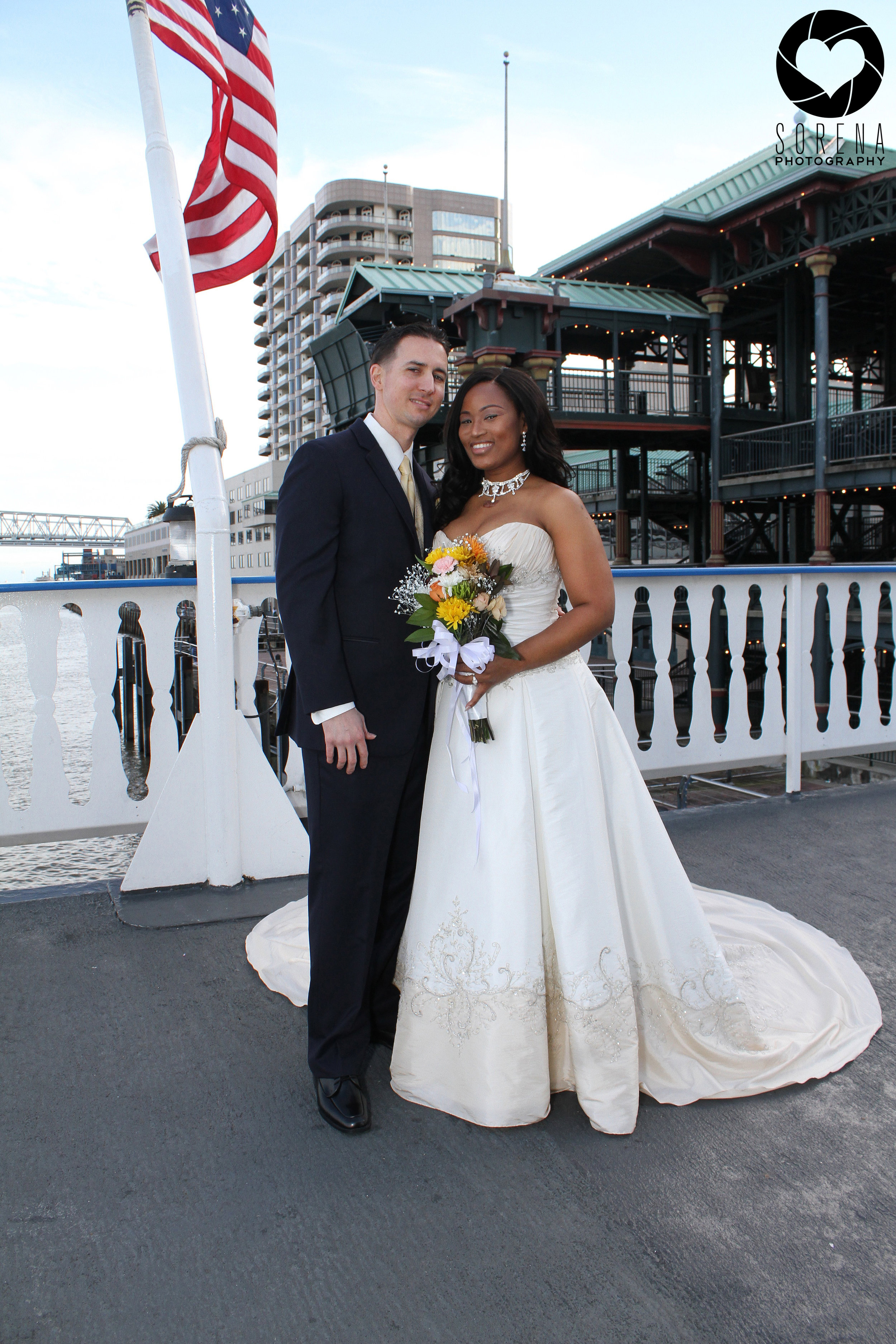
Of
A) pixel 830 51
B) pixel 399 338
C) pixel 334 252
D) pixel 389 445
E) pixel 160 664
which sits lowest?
pixel 160 664

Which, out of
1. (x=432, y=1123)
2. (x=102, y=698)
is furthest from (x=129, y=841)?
(x=432, y=1123)

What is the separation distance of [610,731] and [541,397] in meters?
0.97

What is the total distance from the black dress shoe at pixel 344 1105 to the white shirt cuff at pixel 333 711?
0.92 metres

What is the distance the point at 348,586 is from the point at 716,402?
2101cm

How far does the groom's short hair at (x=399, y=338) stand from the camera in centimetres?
235

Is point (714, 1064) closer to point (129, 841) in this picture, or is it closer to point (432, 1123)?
point (432, 1123)

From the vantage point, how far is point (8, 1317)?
154 centimetres

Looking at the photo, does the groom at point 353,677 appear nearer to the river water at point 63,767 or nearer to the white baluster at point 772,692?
the river water at point 63,767

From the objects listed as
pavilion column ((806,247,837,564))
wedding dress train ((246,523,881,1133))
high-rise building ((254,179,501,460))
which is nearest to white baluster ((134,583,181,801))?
wedding dress train ((246,523,881,1133))

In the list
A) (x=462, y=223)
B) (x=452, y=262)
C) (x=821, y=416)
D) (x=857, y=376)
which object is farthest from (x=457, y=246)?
(x=821, y=416)

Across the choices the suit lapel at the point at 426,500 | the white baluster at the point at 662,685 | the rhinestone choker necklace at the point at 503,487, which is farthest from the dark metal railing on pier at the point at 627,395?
the rhinestone choker necklace at the point at 503,487

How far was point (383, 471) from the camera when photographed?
2.36 meters

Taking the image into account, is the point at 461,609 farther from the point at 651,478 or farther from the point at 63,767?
the point at 651,478

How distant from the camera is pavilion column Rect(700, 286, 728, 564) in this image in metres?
20.9
